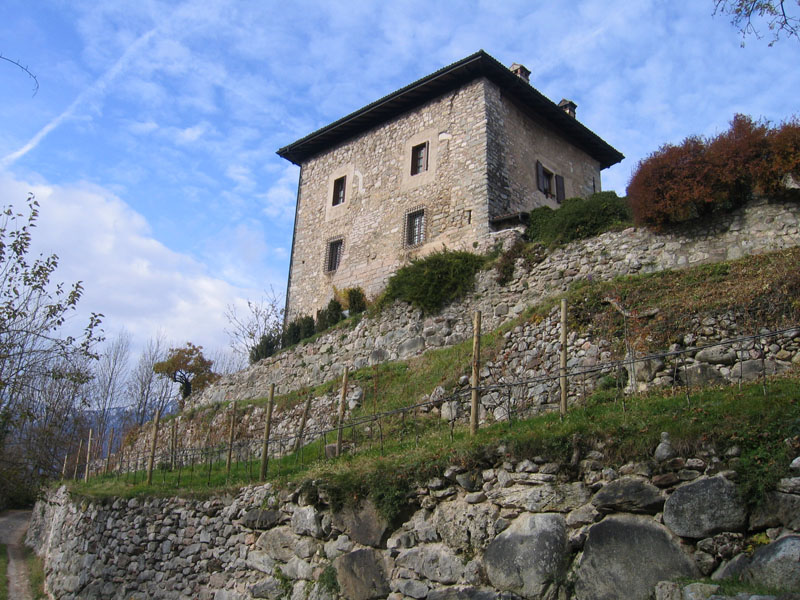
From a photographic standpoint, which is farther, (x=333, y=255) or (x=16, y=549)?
(x=333, y=255)

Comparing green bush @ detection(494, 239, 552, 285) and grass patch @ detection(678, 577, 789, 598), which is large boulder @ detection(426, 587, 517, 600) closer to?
grass patch @ detection(678, 577, 789, 598)

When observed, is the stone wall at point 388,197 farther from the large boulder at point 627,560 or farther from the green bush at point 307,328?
the large boulder at point 627,560

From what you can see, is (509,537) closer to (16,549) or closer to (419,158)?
(419,158)

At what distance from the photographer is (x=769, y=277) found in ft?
35.6

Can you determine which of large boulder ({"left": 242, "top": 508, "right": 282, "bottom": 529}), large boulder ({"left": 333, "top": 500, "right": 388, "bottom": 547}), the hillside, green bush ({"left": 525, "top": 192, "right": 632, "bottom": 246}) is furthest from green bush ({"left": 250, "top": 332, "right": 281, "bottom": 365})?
large boulder ({"left": 333, "top": 500, "right": 388, "bottom": 547})

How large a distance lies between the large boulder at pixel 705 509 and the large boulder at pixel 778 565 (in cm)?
37

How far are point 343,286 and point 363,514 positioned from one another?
565 inches

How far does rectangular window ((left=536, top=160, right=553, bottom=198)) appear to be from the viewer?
2182cm

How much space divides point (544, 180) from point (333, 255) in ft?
25.6

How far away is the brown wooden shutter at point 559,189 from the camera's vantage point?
885 inches

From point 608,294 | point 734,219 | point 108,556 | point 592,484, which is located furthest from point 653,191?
point 108,556

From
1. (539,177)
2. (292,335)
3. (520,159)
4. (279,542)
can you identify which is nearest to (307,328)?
(292,335)

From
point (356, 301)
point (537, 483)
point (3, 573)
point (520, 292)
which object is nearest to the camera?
point (537, 483)

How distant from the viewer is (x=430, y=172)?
2138cm
